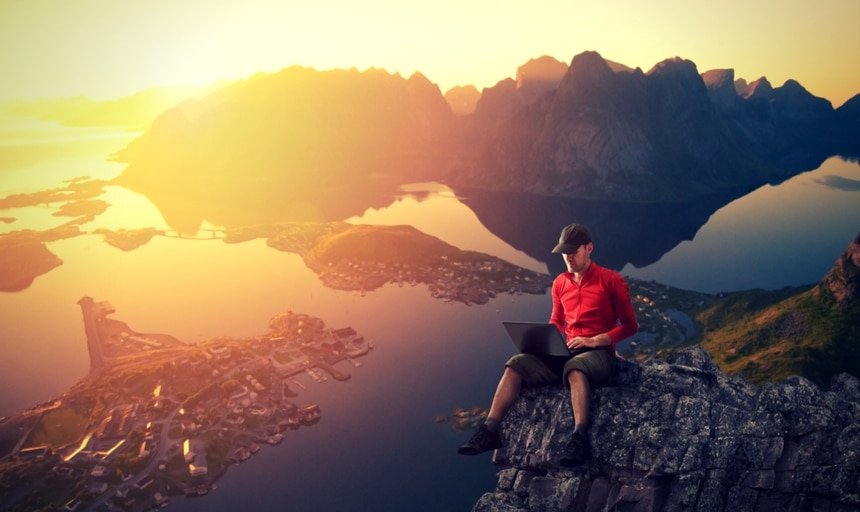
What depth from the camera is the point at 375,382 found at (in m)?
97.1

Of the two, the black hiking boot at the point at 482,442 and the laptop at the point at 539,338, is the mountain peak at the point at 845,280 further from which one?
the black hiking boot at the point at 482,442

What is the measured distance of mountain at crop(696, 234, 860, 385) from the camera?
230 feet

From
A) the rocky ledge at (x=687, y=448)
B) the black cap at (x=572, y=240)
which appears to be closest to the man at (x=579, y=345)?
the black cap at (x=572, y=240)

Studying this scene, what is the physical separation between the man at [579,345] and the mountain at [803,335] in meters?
74.7

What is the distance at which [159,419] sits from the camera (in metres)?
81.2

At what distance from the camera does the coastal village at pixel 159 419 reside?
67.6m

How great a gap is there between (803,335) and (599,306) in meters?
95.2

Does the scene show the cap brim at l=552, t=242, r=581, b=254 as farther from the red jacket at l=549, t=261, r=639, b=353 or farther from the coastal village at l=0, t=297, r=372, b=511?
the coastal village at l=0, t=297, r=372, b=511

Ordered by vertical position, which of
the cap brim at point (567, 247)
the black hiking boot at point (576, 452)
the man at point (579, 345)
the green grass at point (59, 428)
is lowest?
the green grass at point (59, 428)

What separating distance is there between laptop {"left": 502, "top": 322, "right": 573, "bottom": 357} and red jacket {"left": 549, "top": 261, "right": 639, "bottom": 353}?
3.37 ft

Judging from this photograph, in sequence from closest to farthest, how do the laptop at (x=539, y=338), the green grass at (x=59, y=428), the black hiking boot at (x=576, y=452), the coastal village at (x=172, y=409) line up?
1. the black hiking boot at (x=576, y=452)
2. the laptop at (x=539, y=338)
3. the coastal village at (x=172, y=409)
4. the green grass at (x=59, y=428)

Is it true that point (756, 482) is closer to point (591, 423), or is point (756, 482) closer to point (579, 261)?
point (591, 423)

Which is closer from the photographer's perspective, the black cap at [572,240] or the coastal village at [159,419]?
the black cap at [572,240]

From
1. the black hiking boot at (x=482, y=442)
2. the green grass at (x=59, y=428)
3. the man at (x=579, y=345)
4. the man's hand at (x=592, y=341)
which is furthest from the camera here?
the green grass at (x=59, y=428)
